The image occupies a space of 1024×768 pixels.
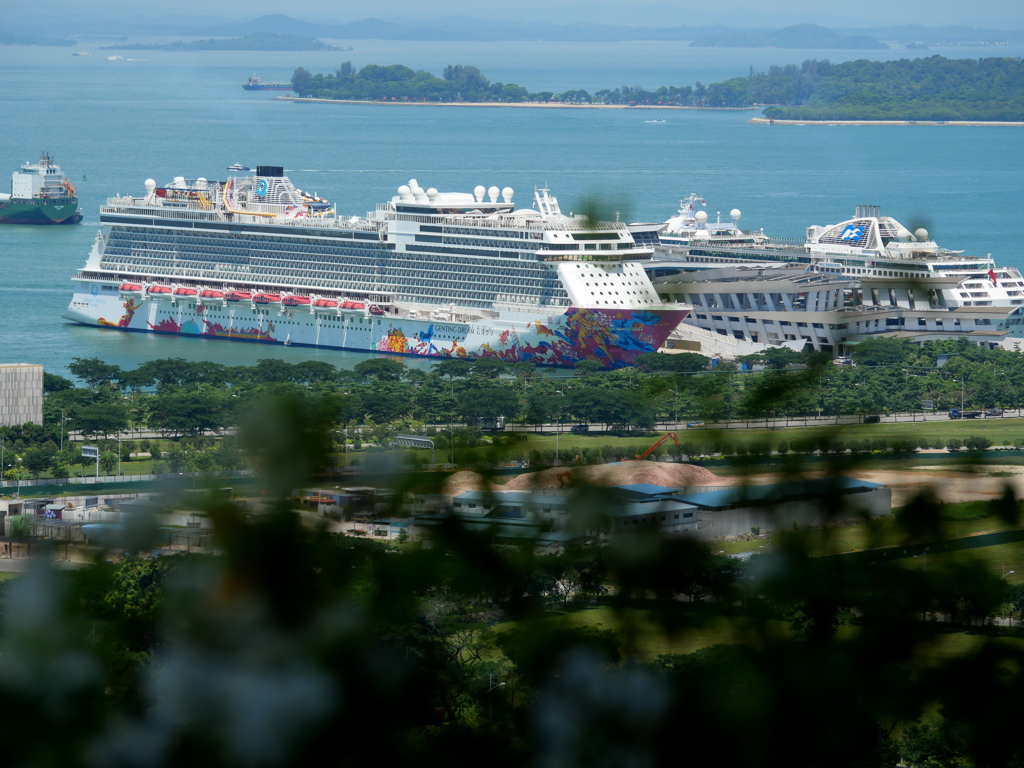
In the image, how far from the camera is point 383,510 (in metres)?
1.59

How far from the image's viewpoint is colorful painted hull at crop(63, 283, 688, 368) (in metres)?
20.5

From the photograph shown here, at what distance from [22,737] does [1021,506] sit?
1082 millimetres

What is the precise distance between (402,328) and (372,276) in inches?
65.4

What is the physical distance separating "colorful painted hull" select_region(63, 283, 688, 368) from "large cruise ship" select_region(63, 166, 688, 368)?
0.07 ft

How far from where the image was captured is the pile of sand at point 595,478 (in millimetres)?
1607

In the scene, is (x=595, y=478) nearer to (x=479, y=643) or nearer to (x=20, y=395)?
(x=479, y=643)

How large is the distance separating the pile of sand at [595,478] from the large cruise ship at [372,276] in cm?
1744

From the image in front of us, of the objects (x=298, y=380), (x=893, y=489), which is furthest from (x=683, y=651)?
(x=298, y=380)

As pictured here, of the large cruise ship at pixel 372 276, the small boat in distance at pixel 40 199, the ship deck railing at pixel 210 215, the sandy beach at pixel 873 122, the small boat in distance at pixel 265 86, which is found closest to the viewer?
the large cruise ship at pixel 372 276

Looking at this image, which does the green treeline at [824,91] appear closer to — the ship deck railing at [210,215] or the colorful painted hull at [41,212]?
the colorful painted hull at [41,212]

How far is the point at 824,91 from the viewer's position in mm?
66438

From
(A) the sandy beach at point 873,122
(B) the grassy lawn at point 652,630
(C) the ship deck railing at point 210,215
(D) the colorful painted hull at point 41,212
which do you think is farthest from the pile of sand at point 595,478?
(A) the sandy beach at point 873,122

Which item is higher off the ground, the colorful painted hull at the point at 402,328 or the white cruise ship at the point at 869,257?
the white cruise ship at the point at 869,257

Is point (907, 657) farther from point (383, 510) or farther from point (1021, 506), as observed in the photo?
point (383, 510)
